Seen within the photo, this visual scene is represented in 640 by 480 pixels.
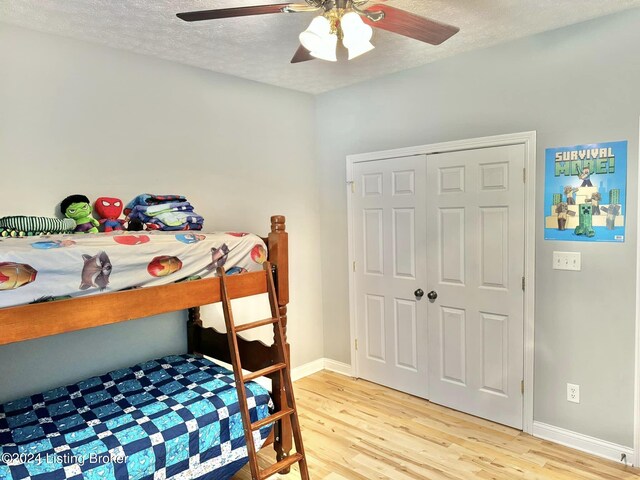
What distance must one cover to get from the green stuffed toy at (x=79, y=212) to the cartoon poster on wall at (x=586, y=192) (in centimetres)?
274

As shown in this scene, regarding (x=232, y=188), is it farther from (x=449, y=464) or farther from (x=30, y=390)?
(x=449, y=464)

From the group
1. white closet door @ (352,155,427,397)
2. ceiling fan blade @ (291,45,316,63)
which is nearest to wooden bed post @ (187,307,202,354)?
white closet door @ (352,155,427,397)

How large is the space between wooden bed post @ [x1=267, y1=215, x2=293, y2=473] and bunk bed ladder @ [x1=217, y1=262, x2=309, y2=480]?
5cm

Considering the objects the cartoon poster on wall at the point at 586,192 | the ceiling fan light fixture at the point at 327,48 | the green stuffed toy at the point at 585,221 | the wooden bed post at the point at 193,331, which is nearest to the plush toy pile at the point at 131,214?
the wooden bed post at the point at 193,331

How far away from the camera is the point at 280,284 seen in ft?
8.19

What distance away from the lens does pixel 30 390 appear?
96.8 inches

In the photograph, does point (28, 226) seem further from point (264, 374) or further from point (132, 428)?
point (264, 374)

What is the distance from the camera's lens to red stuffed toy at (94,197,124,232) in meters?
2.58

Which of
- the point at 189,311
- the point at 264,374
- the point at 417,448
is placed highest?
the point at 189,311

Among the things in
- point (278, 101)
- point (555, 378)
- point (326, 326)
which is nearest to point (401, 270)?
point (326, 326)

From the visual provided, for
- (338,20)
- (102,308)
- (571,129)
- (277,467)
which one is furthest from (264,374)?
(571,129)

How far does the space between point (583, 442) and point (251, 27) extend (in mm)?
3148

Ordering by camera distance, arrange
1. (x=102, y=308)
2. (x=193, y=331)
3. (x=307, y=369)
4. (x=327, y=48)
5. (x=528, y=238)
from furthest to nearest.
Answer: (x=307, y=369) → (x=193, y=331) → (x=528, y=238) → (x=102, y=308) → (x=327, y=48)

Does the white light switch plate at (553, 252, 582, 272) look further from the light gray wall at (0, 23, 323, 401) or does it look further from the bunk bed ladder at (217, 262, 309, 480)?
the light gray wall at (0, 23, 323, 401)
